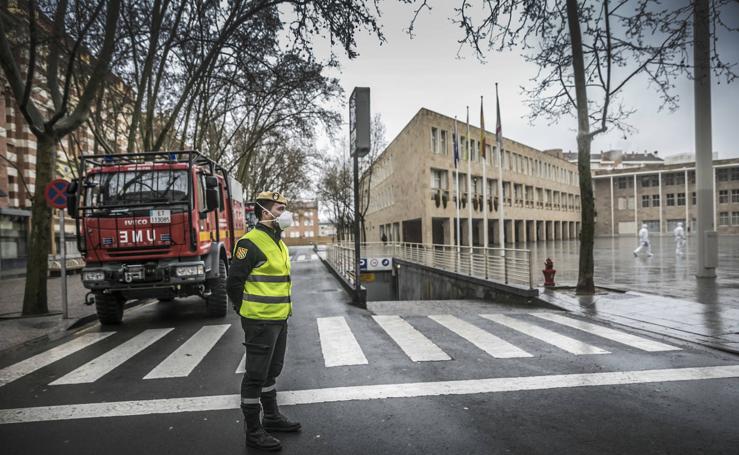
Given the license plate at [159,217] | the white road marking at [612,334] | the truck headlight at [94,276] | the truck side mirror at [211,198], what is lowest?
the white road marking at [612,334]

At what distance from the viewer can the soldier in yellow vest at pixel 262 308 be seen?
3.80m

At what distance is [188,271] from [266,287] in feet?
17.3

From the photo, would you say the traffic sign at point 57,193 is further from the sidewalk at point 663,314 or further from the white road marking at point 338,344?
the sidewalk at point 663,314

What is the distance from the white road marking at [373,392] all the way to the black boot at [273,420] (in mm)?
611

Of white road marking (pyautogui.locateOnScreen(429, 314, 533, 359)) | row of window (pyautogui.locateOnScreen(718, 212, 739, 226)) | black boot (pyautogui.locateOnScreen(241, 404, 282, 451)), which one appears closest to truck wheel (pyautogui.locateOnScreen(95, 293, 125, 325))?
white road marking (pyautogui.locateOnScreen(429, 314, 533, 359))

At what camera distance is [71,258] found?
80.8ft

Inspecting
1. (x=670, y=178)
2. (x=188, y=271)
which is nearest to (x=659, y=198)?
(x=670, y=178)

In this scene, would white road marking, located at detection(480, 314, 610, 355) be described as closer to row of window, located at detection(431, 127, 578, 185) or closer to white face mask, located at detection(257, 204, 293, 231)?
white face mask, located at detection(257, 204, 293, 231)

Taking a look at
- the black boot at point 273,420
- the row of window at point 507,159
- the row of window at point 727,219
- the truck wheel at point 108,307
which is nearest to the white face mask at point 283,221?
the black boot at point 273,420

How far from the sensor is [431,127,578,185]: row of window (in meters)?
36.9

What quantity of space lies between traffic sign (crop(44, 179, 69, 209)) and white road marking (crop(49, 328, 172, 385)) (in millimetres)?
3539

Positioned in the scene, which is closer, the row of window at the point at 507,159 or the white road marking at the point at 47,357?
the white road marking at the point at 47,357

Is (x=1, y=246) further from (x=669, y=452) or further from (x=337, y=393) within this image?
(x=669, y=452)

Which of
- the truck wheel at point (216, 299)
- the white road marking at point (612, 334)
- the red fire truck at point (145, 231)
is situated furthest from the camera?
the truck wheel at point (216, 299)
